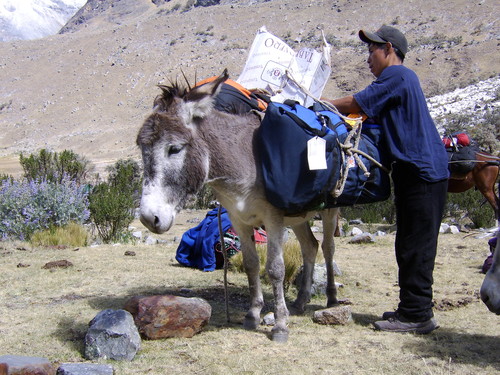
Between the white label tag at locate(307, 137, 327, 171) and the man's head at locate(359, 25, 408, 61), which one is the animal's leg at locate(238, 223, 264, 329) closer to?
the white label tag at locate(307, 137, 327, 171)

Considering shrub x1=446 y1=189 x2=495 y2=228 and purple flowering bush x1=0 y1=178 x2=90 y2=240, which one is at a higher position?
purple flowering bush x1=0 y1=178 x2=90 y2=240

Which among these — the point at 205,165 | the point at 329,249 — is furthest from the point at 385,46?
the point at 329,249

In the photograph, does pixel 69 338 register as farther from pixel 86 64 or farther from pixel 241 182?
pixel 86 64

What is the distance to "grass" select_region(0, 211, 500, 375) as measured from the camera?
3756 mm

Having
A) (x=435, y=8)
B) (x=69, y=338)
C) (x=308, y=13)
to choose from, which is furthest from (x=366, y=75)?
(x=69, y=338)

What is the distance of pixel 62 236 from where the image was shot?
8.49 metres

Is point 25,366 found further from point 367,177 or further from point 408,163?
point 408,163

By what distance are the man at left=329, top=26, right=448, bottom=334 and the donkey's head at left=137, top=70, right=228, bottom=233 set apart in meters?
1.19

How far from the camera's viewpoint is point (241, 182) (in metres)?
4.23

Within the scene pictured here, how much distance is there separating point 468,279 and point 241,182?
355 centimetres

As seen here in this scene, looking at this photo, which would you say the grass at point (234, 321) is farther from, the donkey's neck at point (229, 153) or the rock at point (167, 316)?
the donkey's neck at point (229, 153)

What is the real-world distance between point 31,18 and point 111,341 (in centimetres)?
16443

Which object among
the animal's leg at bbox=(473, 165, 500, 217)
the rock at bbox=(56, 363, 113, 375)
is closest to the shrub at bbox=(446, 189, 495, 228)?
the animal's leg at bbox=(473, 165, 500, 217)

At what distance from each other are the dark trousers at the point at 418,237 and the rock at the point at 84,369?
2379 mm
